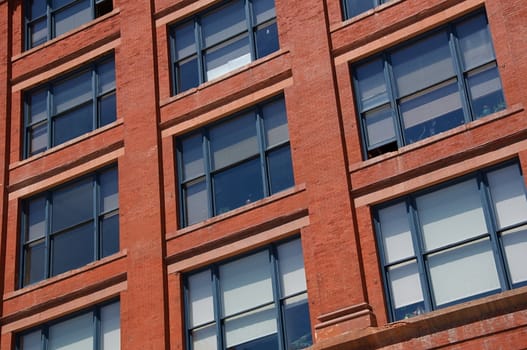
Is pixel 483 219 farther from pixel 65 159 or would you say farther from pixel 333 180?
pixel 65 159

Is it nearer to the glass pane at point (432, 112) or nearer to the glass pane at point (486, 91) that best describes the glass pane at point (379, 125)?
the glass pane at point (432, 112)

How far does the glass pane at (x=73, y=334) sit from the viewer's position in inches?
997

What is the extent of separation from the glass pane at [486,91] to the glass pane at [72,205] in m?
10.1

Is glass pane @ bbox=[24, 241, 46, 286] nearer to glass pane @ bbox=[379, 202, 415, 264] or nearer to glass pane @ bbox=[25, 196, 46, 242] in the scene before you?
glass pane @ bbox=[25, 196, 46, 242]

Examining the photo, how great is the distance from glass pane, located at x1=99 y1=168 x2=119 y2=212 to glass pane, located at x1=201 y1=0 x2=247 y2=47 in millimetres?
4172

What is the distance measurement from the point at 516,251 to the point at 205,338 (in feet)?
23.6

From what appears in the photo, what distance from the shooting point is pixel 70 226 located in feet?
88.9

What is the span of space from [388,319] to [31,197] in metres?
11.2

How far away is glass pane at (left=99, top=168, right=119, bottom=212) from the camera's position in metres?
26.7

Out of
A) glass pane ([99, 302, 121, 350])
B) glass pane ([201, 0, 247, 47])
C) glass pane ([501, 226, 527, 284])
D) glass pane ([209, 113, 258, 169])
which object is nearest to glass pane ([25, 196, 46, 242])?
glass pane ([99, 302, 121, 350])

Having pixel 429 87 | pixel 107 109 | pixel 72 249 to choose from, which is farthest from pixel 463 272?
pixel 107 109

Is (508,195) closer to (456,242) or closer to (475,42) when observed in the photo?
(456,242)

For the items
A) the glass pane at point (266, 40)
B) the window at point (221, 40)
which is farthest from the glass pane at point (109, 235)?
the glass pane at point (266, 40)

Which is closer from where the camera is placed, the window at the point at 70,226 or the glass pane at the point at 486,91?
the glass pane at the point at 486,91
